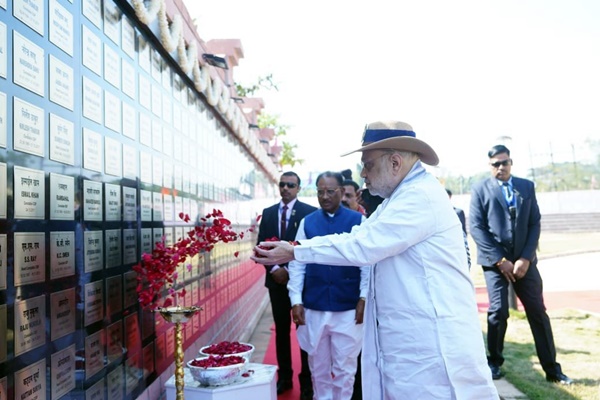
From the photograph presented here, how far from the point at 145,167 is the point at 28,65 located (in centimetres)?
149

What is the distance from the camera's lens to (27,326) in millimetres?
2043

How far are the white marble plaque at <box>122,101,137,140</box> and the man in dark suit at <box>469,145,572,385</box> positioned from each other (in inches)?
132

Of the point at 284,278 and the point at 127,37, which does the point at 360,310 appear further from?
the point at 127,37

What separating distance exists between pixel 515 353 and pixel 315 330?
301 cm

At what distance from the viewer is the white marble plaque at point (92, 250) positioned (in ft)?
8.43

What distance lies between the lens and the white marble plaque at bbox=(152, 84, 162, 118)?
378 cm

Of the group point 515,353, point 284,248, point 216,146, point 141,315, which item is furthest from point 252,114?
point 284,248

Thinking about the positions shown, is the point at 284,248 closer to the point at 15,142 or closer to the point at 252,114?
the point at 15,142

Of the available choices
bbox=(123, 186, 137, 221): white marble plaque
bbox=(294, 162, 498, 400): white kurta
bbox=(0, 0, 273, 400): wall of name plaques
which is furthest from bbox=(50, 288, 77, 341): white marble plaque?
bbox=(294, 162, 498, 400): white kurta

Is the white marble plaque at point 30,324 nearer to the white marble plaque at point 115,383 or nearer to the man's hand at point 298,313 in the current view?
the white marble plaque at point 115,383

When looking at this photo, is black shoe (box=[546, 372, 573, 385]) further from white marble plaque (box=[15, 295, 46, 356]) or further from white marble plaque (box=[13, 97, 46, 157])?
white marble plaque (box=[13, 97, 46, 157])

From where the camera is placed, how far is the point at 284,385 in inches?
201

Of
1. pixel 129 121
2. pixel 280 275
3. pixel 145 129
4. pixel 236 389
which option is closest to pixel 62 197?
pixel 129 121

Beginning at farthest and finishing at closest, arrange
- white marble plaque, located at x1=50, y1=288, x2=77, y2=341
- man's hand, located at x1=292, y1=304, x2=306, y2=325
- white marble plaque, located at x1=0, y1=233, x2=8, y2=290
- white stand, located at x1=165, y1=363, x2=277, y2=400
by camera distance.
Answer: man's hand, located at x1=292, y1=304, x2=306, y2=325
white stand, located at x1=165, y1=363, x2=277, y2=400
white marble plaque, located at x1=50, y1=288, x2=77, y2=341
white marble plaque, located at x1=0, y1=233, x2=8, y2=290
